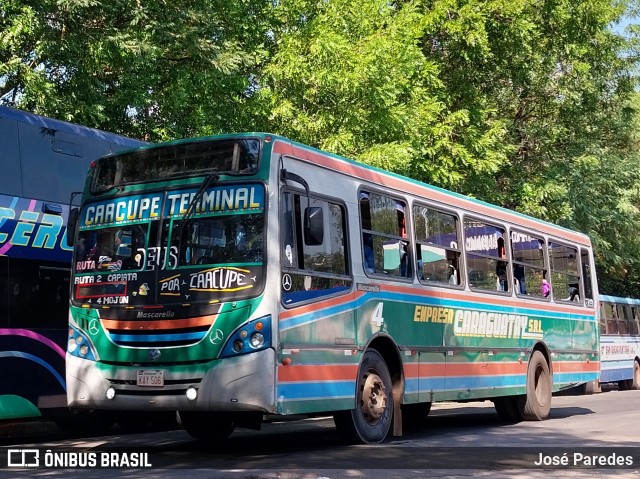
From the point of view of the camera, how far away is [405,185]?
42.7ft

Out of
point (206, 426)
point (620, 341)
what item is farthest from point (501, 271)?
point (620, 341)

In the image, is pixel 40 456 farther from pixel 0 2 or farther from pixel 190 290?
pixel 0 2

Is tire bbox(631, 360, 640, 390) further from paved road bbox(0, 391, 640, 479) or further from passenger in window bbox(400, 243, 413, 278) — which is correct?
passenger in window bbox(400, 243, 413, 278)

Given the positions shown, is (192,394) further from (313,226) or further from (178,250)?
(313,226)

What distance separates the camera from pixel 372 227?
12.0 m

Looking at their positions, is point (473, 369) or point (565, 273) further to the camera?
point (565, 273)

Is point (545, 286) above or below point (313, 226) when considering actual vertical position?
above

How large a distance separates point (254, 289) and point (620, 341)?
91.6 feet

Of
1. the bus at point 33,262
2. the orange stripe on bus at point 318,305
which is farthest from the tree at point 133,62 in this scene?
the orange stripe on bus at point 318,305

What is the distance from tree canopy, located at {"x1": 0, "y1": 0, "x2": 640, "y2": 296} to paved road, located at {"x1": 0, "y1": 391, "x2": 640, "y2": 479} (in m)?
6.49

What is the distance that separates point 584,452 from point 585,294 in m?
8.31

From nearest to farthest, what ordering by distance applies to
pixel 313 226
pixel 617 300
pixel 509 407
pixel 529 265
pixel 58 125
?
1. pixel 313 226
2. pixel 58 125
3. pixel 509 407
4. pixel 529 265
5. pixel 617 300

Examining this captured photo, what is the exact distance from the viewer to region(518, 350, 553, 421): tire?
15992 mm

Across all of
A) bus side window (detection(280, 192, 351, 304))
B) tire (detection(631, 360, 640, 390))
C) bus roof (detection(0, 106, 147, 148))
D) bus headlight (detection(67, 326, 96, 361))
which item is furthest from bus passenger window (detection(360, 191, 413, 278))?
tire (detection(631, 360, 640, 390))
